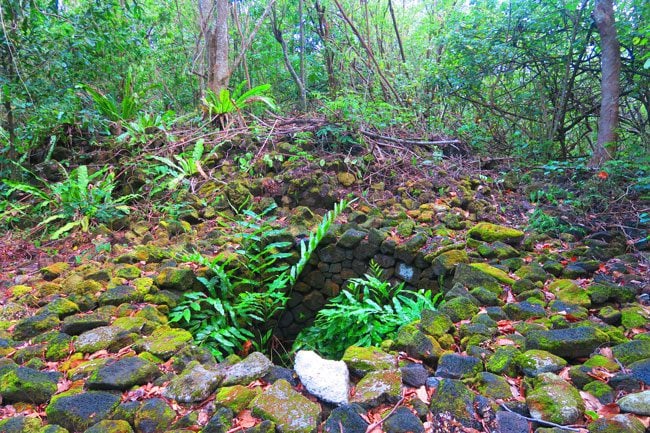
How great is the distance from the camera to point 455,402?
175 centimetres

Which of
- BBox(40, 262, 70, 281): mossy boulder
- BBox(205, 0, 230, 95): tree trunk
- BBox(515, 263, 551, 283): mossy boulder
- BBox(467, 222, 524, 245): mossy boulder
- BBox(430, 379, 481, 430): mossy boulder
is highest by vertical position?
BBox(205, 0, 230, 95): tree trunk

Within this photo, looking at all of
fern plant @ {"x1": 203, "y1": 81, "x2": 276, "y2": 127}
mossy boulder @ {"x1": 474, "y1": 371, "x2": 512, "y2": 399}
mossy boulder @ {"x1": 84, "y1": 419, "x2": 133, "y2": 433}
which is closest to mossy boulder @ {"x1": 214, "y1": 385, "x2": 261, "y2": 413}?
mossy boulder @ {"x1": 84, "y1": 419, "x2": 133, "y2": 433}

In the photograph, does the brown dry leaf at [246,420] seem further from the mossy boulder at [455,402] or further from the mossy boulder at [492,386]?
the mossy boulder at [492,386]

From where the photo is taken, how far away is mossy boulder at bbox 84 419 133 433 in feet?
5.45

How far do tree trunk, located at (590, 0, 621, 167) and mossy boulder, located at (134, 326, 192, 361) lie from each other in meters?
4.50

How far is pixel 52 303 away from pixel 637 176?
16.4 ft

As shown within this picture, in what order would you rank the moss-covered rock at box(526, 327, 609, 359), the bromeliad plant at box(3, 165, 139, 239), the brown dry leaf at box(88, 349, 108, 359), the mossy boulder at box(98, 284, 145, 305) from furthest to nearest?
the bromeliad plant at box(3, 165, 139, 239) < the mossy boulder at box(98, 284, 145, 305) < the brown dry leaf at box(88, 349, 108, 359) < the moss-covered rock at box(526, 327, 609, 359)

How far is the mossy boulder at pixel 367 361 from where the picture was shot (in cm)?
210

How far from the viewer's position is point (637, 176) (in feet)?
13.3

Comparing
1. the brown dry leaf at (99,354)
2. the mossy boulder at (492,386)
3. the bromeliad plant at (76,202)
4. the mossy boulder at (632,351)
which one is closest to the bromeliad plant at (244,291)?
the brown dry leaf at (99,354)

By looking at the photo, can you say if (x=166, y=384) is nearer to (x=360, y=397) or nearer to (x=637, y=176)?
(x=360, y=397)

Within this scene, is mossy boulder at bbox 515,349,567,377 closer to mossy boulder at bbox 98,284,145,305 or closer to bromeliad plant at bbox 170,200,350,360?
bromeliad plant at bbox 170,200,350,360

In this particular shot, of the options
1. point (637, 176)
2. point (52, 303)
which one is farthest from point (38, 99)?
point (637, 176)

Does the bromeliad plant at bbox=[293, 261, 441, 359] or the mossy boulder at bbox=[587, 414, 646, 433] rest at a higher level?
the mossy boulder at bbox=[587, 414, 646, 433]
